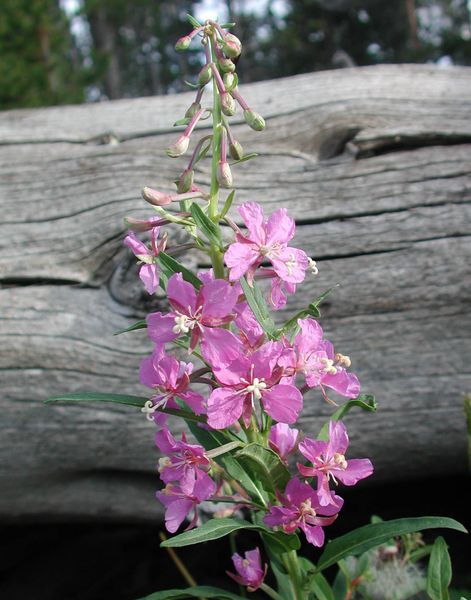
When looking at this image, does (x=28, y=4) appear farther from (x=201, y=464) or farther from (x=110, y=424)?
(x=201, y=464)

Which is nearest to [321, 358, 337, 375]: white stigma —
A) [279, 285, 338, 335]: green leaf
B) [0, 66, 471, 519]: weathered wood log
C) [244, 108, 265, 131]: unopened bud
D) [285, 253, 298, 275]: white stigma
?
[279, 285, 338, 335]: green leaf

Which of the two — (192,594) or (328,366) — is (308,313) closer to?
(328,366)

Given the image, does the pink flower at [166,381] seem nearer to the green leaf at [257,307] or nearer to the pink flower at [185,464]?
the pink flower at [185,464]

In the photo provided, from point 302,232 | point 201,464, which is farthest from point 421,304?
point 201,464

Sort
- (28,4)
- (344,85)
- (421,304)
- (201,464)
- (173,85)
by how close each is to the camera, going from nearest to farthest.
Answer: (201,464) → (421,304) → (344,85) → (28,4) → (173,85)

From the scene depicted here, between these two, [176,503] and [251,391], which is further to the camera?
[176,503]

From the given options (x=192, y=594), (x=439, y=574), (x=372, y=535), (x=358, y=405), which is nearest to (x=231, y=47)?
(x=358, y=405)

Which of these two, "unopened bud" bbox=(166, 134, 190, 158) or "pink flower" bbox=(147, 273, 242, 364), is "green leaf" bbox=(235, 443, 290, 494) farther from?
"unopened bud" bbox=(166, 134, 190, 158)
